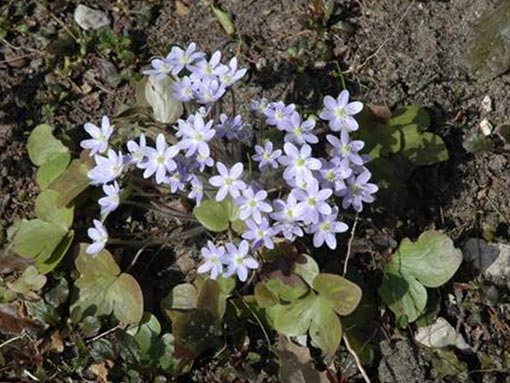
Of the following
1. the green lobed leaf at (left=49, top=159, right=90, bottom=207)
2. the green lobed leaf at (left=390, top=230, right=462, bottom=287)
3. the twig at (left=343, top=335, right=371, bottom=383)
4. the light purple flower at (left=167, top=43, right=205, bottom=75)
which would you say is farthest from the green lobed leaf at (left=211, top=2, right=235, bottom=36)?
the twig at (left=343, top=335, right=371, bottom=383)

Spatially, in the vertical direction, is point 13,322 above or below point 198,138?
below

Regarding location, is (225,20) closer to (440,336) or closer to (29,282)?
(29,282)

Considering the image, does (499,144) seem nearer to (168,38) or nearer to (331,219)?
(331,219)

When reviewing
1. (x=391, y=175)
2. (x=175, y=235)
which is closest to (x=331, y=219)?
(x=391, y=175)

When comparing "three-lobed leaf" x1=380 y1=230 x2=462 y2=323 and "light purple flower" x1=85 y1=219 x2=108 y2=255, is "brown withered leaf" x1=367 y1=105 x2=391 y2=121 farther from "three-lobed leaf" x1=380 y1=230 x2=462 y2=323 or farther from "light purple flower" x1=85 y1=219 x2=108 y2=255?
"light purple flower" x1=85 y1=219 x2=108 y2=255

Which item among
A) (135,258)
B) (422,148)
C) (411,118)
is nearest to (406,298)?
(422,148)

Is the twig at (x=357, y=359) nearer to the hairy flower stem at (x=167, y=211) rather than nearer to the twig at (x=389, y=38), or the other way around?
the hairy flower stem at (x=167, y=211)

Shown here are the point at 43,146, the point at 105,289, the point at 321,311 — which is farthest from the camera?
the point at 43,146
